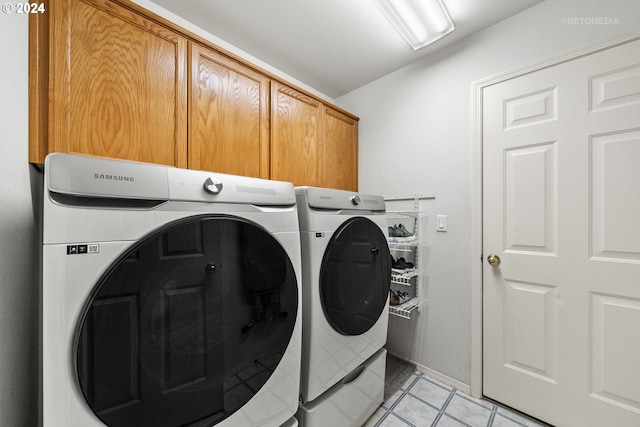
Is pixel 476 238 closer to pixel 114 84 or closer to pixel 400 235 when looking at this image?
pixel 400 235

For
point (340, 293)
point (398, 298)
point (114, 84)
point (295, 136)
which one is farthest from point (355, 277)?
point (114, 84)

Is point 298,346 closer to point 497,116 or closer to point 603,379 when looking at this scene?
point 603,379

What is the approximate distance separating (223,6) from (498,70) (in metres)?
1.72

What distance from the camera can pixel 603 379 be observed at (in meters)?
1.28

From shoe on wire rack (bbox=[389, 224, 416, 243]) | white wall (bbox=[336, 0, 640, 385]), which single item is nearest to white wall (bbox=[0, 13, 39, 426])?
shoe on wire rack (bbox=[389, 224, 416, 243])

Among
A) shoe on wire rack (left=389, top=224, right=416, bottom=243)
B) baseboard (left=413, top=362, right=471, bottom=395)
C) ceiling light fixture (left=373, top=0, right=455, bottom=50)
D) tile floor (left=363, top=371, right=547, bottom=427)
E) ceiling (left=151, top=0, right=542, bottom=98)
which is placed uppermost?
ceiling (left=151, top=0, right=542, bottom=98)

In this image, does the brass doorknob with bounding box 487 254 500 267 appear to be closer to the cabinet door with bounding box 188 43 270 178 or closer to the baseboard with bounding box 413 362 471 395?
the baseboard with bounding box 413 362 471 395

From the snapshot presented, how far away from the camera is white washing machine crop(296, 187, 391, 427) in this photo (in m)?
1.07

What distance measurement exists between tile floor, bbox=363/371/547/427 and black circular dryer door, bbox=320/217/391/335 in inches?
24.6

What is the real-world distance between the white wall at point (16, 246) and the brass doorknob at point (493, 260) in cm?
217

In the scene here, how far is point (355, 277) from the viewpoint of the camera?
1.25 meters

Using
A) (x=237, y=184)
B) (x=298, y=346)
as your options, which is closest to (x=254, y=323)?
(x=298, y=346)

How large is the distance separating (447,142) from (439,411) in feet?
5.70

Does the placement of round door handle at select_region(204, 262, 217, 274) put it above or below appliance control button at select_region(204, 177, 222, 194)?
below
